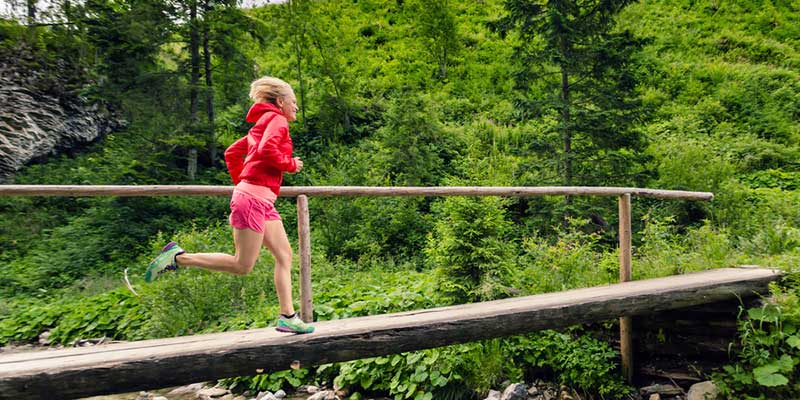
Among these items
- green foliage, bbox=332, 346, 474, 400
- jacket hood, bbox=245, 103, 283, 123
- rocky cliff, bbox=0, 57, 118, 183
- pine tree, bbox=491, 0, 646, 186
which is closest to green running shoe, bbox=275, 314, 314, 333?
jacket hood, bbox=245, 103, 283, 123

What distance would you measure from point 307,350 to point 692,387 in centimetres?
430

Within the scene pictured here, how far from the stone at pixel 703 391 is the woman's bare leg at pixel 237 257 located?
4.75 meters

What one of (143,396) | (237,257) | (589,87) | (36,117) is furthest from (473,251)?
(36,117)

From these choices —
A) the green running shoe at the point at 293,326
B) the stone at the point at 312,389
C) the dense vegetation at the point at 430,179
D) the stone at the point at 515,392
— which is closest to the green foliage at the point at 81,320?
the dense vegetation at the point at 430,179

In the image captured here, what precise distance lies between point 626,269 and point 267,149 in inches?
169

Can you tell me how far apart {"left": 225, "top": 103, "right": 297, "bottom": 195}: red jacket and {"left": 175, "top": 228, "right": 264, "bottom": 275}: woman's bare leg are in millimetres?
377

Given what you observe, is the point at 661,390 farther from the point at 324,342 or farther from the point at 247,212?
the point at 247,212

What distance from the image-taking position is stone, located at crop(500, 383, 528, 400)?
4.83m

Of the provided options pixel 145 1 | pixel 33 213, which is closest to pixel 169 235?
pixel 33 213

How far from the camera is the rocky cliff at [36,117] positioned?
11.2 metres

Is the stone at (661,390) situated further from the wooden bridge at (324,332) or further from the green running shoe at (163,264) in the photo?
the green running shoe at (163,264)

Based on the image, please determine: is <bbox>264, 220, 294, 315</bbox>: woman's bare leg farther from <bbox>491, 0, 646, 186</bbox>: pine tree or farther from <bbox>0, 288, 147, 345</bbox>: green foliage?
<bbox>491, 0, 646, 186</bbox>: pine tree

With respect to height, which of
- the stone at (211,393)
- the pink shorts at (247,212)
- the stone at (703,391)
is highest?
the pink shorts at (247,212)

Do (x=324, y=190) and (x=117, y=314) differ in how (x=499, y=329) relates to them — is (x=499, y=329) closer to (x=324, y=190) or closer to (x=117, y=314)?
(x=324, y=190)
